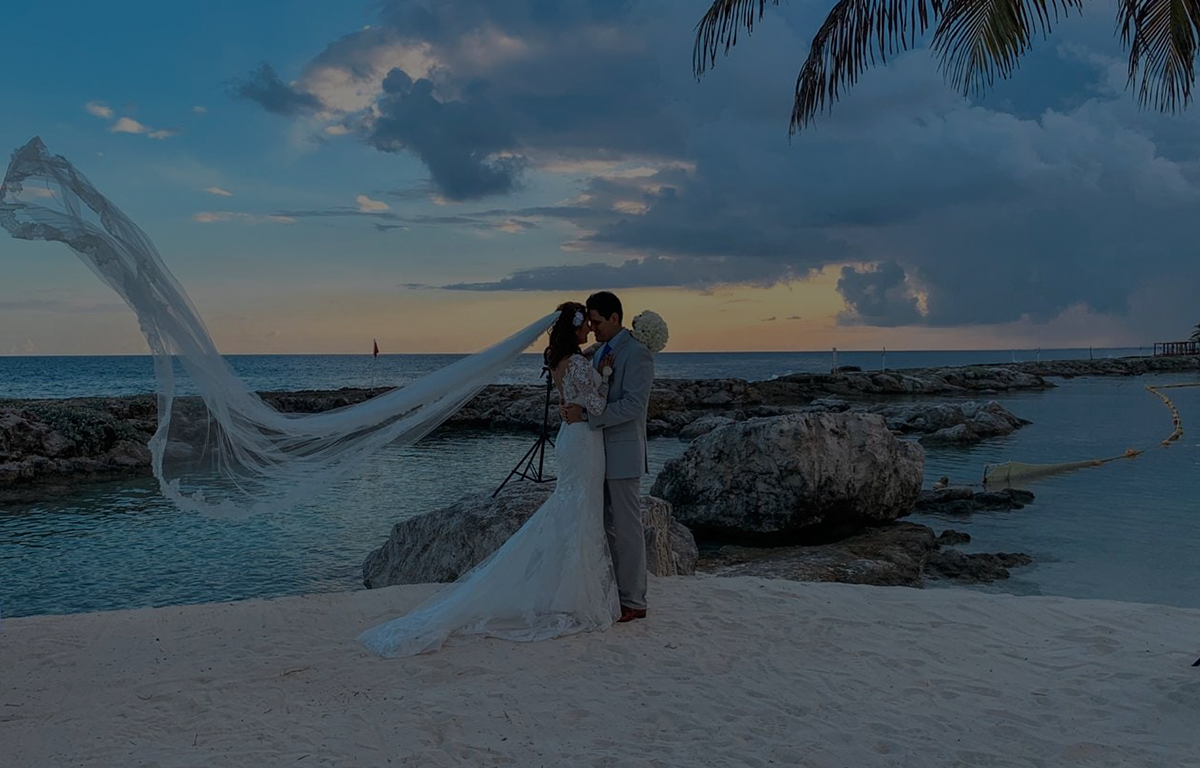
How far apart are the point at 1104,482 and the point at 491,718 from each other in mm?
16948

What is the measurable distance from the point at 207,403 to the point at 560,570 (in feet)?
8.65

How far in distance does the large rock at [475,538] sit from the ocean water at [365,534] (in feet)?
5.23

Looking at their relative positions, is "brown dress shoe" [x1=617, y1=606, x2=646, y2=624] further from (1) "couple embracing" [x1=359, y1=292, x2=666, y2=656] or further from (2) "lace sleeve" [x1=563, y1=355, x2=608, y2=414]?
(2) "lace sleeve" [x1=563, y1=355, x2=608, y2=414]

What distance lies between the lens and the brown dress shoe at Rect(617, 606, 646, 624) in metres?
6.51

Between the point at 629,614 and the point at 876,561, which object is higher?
the point at 629,614

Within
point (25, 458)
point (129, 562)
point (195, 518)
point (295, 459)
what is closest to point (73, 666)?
point (295, 459)

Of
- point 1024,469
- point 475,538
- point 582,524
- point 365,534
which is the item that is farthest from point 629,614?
point 1024,469

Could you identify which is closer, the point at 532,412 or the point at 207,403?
the point at 207,403

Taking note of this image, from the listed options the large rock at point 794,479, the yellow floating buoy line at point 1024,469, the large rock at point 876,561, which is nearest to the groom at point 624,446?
the large rock at point 876,561

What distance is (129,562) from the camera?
38.0 ft

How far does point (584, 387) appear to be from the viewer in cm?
638

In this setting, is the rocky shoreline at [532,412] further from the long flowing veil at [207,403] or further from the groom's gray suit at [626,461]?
the groom's gray suit at [626,461]

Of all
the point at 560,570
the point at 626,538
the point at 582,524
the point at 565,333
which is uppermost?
the point at 565,333

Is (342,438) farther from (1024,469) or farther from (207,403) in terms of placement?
(1024,469)
